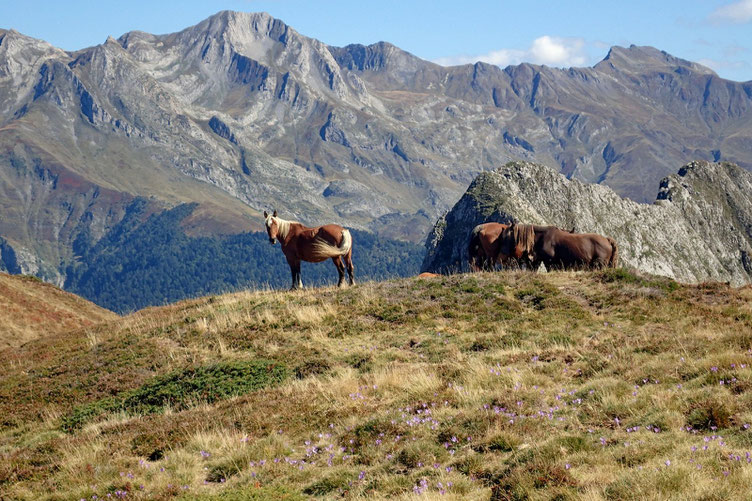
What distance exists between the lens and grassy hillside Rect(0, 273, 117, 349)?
4219 cm

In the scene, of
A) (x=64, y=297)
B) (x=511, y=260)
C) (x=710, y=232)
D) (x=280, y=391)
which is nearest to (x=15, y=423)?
(x=280, y=391)

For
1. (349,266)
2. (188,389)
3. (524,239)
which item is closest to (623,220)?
(524,239)

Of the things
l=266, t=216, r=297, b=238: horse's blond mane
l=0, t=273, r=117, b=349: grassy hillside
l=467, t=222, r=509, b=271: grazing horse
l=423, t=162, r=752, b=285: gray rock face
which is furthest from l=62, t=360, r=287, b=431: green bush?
l=423, t=162, r=752, b=285: gray rock face

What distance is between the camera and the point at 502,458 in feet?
32.9

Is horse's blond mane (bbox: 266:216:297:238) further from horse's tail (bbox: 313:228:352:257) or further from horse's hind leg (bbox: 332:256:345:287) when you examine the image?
horse's hind leg (bbox: 332:256:345:287)

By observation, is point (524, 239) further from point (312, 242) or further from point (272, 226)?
point (272, 226)

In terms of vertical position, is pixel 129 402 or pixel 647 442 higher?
pixel 647 442

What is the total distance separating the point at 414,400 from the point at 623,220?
115m

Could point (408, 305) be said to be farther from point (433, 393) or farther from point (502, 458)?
point (502, 458)

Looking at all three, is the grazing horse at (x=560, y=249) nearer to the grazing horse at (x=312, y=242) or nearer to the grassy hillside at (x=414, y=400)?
Result: the grassy hillside at (x=414, y=400)

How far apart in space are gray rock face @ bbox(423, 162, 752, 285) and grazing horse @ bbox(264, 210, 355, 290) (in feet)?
245

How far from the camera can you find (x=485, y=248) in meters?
29.3

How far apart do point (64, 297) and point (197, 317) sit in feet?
114

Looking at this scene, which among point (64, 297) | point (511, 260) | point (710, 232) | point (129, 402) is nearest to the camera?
point (129, 402)
